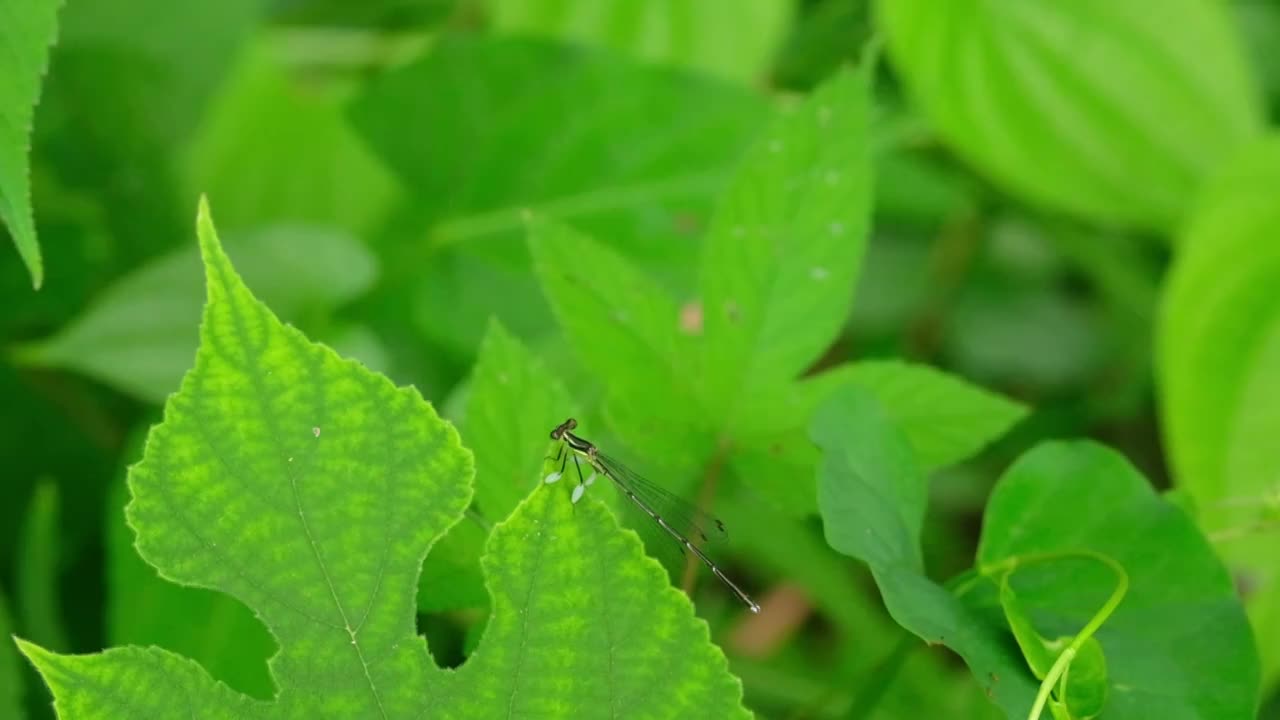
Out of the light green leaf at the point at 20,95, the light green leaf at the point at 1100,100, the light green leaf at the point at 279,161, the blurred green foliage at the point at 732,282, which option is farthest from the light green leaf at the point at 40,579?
the light green leaf at the point at 1100,100

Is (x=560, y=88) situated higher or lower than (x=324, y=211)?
higher

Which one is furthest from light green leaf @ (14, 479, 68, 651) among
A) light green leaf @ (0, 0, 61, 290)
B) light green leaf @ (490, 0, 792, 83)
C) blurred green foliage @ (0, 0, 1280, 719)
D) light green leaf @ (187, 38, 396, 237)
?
light green leaf @ (490, 0, 792, 83)

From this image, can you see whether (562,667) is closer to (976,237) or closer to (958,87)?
(958,87)

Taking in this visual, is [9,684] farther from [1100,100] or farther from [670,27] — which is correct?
[1100,100]

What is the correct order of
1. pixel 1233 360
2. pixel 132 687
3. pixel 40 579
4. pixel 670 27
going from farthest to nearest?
pixel 670 27, pixel 1233 360, pixel 40 579, pixel 132 687

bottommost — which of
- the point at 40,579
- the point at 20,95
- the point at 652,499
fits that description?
the point at 40,579

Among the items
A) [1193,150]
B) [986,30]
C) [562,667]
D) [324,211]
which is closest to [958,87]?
[986,30]

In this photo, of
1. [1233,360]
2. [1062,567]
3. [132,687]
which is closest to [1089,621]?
[1062,567]
